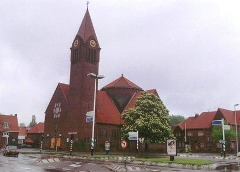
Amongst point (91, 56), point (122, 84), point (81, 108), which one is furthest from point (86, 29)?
point (122, 84)

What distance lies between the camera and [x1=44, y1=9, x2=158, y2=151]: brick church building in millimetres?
65375

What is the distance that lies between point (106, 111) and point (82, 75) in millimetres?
10419

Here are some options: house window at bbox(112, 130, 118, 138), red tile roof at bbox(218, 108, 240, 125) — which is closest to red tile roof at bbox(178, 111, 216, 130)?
red tile roof at bbox(218, 108, 240, 125)

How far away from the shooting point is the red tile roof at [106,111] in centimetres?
6931

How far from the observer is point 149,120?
191ft

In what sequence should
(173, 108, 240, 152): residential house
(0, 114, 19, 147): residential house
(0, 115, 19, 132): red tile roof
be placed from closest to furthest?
(0, 114, 19, 147): residential house → (0, 115, 19, 132): red tile roof → (173, 108, 240, 152): residential house

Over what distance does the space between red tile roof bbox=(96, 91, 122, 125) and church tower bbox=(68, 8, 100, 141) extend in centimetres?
414

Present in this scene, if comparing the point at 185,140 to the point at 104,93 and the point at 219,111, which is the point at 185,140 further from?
the point at 104,93

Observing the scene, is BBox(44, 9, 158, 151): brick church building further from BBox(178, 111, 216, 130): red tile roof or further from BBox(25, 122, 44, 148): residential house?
BBox(25, 122, 44, 148): residential house

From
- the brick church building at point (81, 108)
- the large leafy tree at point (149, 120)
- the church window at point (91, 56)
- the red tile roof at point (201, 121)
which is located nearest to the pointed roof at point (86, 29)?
the brick church building at point (81, 108)

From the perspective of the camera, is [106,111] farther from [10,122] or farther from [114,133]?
[10,122]

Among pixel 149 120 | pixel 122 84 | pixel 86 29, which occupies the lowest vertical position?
pixel 149 120

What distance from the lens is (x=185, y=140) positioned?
10306 centimetres

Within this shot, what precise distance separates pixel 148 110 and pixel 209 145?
45.6 meters
